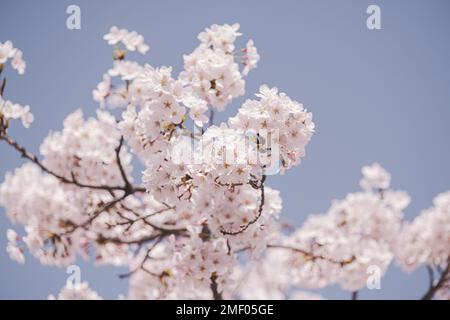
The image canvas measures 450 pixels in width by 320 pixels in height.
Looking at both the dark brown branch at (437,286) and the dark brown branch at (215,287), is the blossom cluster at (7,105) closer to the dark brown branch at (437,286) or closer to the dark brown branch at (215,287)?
the dark brown branch at (215,287)

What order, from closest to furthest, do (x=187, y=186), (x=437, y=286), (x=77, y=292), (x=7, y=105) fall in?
(x=187, y=186), (x=7, y=105), (x=437, y=286), (x=77, y=292)

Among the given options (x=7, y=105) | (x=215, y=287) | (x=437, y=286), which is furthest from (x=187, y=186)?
(x=437, y=286)

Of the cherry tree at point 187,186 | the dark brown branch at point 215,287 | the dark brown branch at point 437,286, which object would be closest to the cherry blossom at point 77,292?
the cherry tree at point 187,186

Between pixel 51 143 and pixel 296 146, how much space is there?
5089mm

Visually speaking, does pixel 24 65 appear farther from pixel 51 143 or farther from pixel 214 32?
pixel 214 32

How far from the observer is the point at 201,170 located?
10.8 ft

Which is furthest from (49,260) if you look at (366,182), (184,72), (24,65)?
(366,182)

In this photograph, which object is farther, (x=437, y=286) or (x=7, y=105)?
(x=437, y=286)

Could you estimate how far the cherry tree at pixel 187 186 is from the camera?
10.6 feet

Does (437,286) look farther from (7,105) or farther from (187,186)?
(7,105)

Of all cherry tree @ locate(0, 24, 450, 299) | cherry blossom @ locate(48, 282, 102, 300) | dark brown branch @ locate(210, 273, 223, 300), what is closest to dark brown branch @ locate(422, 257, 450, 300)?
cherry tree @ locate(0, 24, 450, 299)

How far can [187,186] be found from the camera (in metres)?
3.56

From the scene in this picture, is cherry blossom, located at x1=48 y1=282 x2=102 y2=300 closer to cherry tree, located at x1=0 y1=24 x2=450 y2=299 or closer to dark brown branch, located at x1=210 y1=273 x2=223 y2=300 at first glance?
cherry tree, located at x1=0 y1=24 x2=450 y2=299

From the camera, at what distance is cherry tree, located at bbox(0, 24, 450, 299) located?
3.22 metres
